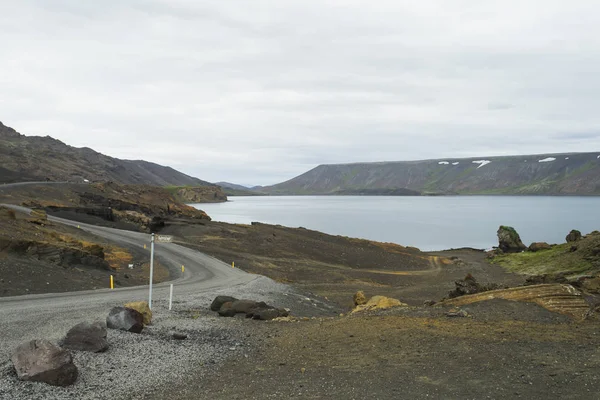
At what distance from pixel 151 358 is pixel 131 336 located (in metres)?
1.48

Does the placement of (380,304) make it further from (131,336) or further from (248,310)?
(131,336)

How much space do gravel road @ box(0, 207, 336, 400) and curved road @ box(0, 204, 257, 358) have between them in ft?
0.08

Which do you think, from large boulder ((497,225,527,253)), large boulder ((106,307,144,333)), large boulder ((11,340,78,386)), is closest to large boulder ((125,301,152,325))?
large boulder ((106,307,144,333))

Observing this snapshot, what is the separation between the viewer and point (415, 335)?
1281cm

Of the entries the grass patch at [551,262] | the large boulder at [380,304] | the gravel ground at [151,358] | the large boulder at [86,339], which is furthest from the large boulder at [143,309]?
the grass patch at [551,262]

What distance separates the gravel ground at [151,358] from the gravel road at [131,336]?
0.05ft

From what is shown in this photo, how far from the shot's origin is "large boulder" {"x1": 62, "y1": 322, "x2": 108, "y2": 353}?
1088cm

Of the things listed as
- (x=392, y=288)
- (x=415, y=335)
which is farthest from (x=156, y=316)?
(x=392, y=288)

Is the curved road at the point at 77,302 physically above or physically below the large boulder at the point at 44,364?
below

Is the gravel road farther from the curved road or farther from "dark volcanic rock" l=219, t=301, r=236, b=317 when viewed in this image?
"dark volcanic rock" l=219, t=301, r=236, b=317

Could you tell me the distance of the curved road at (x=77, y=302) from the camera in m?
12.8

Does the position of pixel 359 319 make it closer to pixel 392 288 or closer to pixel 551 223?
pixel 392 288

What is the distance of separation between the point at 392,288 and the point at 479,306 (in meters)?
→ 20.3

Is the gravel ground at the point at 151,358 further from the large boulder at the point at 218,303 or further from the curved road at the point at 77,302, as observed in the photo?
the curved road at the point at 77,302
